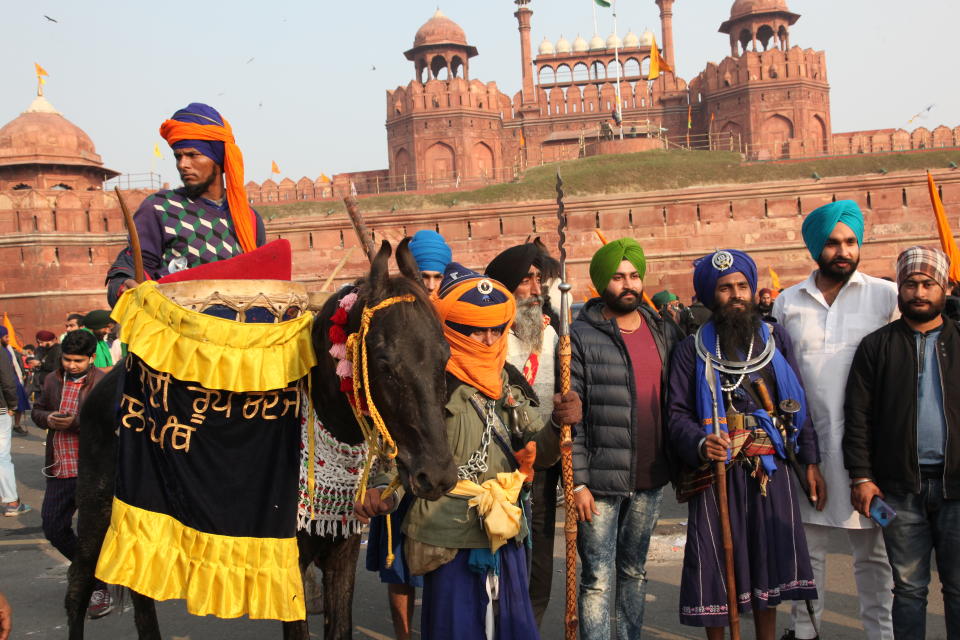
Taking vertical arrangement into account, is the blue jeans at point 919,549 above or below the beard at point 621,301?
below

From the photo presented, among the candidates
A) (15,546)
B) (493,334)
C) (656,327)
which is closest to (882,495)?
(656,327)

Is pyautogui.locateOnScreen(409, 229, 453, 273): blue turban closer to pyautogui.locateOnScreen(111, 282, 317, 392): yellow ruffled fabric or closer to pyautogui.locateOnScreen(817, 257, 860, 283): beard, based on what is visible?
pyautogui.locateOnScreen(111, 282, 317, 392): yellow ruffled fabric

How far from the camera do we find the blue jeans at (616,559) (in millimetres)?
3670

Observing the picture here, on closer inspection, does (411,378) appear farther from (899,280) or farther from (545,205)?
(545,205)

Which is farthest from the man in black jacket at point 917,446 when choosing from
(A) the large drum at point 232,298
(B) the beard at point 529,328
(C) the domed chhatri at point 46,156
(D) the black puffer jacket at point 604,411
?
(C) the domed chhatri at point 46,156

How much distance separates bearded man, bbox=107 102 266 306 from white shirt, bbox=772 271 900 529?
2500 mm

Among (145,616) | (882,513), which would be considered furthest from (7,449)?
(882,513)

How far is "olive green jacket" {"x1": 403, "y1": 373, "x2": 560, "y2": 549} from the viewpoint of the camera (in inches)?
115

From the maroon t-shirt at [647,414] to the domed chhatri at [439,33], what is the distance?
1847 inches

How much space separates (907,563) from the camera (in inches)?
139

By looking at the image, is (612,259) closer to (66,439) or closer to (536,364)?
(536,364)

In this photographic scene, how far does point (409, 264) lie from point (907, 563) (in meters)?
2.39

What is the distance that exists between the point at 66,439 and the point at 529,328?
324 centimetres

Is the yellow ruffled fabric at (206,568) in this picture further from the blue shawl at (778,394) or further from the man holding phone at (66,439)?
the blue shawl at (778,394)
